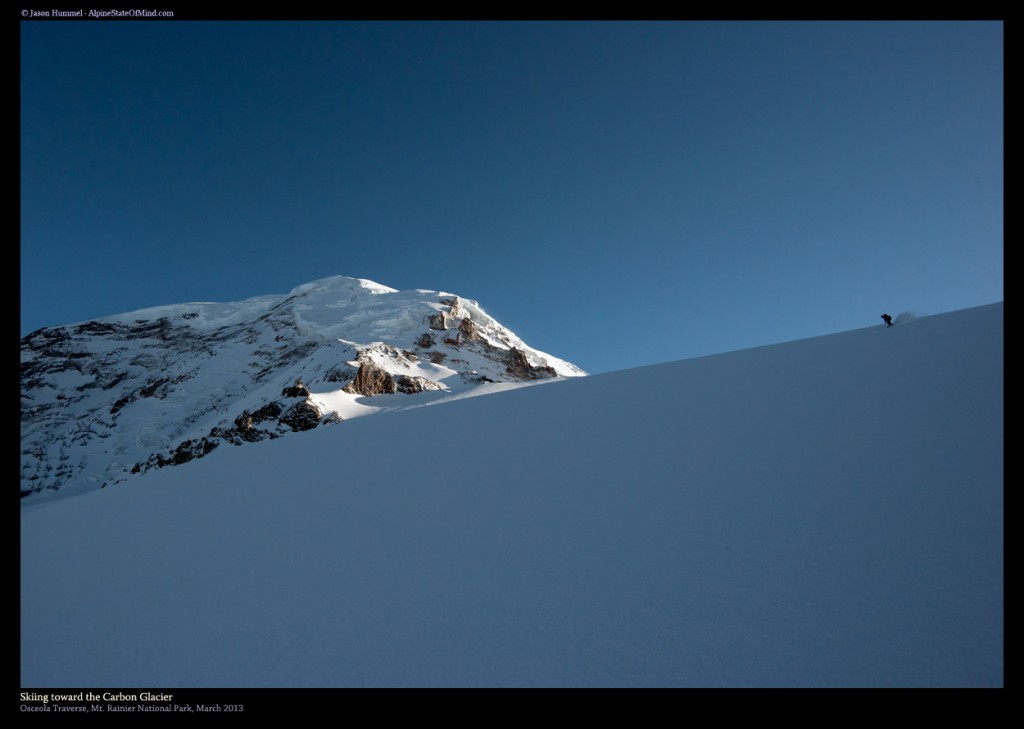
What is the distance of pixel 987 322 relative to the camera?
482cm

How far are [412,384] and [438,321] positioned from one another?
98.6 feet

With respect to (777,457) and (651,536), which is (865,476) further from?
(651,536)

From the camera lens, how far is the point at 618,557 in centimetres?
265

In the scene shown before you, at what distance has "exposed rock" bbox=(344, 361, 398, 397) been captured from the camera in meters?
34.9

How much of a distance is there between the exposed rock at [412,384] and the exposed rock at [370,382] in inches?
20.1

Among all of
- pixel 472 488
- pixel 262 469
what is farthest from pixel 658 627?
pixel 262 469

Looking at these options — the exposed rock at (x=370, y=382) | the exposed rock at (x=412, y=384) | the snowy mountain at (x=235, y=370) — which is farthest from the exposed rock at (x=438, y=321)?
the exposed rock at (x=370, y=382)

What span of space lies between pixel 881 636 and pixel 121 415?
69.7 meters

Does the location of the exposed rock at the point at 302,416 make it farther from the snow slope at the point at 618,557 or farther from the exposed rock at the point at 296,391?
the snow slope at the point at 618,557

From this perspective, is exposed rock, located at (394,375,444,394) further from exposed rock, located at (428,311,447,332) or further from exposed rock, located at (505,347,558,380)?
exposed rock, located at (428,311,447,332)

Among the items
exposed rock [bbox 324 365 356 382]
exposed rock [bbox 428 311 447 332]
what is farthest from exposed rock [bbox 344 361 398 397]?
exposed rock [bbox 428 311 447 332]

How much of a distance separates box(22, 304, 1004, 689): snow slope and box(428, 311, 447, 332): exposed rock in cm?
6158
